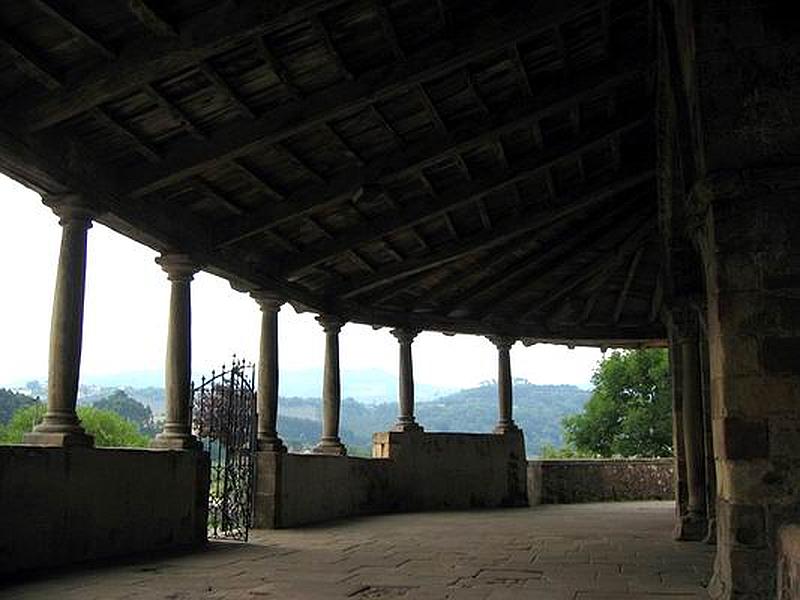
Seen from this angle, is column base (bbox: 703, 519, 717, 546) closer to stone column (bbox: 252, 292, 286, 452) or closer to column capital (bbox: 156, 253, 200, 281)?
stone column (bbox: 252, 292, 286, 452)

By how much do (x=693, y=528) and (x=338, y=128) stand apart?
5.85 m

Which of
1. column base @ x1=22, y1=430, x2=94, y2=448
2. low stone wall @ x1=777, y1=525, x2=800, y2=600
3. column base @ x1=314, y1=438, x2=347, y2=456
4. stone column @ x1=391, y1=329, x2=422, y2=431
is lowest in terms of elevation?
low stone wall @ x1=777, y1=525, x2=800, y2=600

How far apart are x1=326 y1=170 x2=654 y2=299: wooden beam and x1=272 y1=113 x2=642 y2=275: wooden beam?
1.22m

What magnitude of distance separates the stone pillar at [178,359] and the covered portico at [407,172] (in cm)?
3

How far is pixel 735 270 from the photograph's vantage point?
16.1ft

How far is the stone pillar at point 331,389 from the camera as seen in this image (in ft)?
42.2

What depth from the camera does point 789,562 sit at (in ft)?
13.1

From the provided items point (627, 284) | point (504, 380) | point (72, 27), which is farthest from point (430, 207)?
point (504, 380)

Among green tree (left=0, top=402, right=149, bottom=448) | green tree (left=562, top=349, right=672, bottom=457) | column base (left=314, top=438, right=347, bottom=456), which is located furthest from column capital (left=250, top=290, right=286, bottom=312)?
green tree (left=0, top=402, right=149, bottom=448)

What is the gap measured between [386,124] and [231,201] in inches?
81.6

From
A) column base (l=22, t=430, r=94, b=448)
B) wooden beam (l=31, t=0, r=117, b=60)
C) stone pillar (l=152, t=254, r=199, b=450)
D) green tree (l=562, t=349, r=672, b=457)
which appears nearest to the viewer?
wooden beam (l=31, t=0, r=117, b=60)

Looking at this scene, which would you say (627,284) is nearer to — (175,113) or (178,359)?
(178,359)

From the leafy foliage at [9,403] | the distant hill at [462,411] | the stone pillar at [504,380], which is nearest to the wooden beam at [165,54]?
the stone pillar at [504,380]

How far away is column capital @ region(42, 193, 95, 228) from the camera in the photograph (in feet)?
23.7
